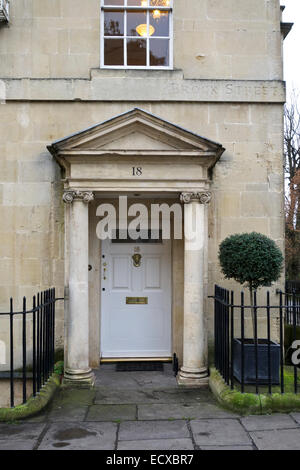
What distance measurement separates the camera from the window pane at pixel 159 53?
7121 mm

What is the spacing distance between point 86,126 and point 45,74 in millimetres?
1058

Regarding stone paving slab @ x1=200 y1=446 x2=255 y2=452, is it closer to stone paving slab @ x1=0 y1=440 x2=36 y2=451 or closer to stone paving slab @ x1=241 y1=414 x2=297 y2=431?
stone paving slab @ x1=241 y1=414 x2=297 y2=431

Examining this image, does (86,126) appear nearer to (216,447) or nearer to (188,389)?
(188,389)

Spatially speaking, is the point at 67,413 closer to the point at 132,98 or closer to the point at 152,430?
the point at 152,430

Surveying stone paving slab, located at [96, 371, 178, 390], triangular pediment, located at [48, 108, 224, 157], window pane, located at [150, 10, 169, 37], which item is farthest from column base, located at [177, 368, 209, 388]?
window pane, located at [150, 10, 169, 37]

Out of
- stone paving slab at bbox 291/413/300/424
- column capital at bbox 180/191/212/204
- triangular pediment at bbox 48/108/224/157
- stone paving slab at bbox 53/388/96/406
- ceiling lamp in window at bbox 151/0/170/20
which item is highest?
ceiling lamp in window at bbox 151/0/170/20

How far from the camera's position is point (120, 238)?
7539mm

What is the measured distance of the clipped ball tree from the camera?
570 cm

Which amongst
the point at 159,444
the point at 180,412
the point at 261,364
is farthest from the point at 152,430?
the point at 261,364

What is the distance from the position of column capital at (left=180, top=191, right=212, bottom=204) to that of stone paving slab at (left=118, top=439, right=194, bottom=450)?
3.21 m

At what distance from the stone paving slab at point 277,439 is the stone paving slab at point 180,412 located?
0.61m

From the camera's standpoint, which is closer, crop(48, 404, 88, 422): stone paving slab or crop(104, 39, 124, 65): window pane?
crop(48, 404, 88, 422): stone paving slab

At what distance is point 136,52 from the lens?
714cm

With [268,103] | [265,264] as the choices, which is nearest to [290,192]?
[268,103]
